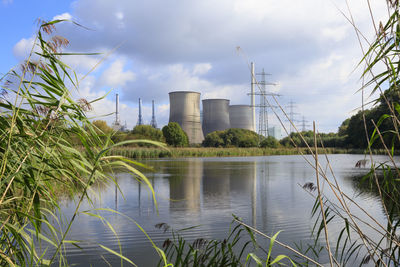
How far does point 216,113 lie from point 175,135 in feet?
13.4

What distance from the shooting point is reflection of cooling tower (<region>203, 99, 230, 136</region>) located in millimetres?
28866

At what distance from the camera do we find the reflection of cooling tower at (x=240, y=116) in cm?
3297

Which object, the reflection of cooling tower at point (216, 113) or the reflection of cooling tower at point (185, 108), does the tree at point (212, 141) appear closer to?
the reflection of cooling tower at point (216, 113)

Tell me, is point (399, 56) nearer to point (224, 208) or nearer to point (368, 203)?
point (224, 208)

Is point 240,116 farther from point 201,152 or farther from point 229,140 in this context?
point 201,152

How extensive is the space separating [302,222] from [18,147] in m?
2.69

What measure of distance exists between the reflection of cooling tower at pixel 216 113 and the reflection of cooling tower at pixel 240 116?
336 cm

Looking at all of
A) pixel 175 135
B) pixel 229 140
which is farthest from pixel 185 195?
pixel 229 140

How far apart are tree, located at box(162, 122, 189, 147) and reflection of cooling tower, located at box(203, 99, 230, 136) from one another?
264 cm

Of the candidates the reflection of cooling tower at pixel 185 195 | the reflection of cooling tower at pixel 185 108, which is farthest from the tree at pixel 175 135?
the reflection of cooling tower at pixel 185 195

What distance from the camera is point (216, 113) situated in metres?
29.2

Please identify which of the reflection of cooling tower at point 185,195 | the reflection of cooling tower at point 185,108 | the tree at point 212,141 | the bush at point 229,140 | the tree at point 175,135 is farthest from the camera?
the bush at point 229,140

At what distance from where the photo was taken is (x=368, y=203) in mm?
4270

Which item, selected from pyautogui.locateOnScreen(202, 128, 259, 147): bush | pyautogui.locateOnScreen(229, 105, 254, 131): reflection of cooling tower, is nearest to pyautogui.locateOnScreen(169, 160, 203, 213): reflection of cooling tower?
pyautogui.locateOnScreen(229, 105, 254, 131): reflection of cooling tower
